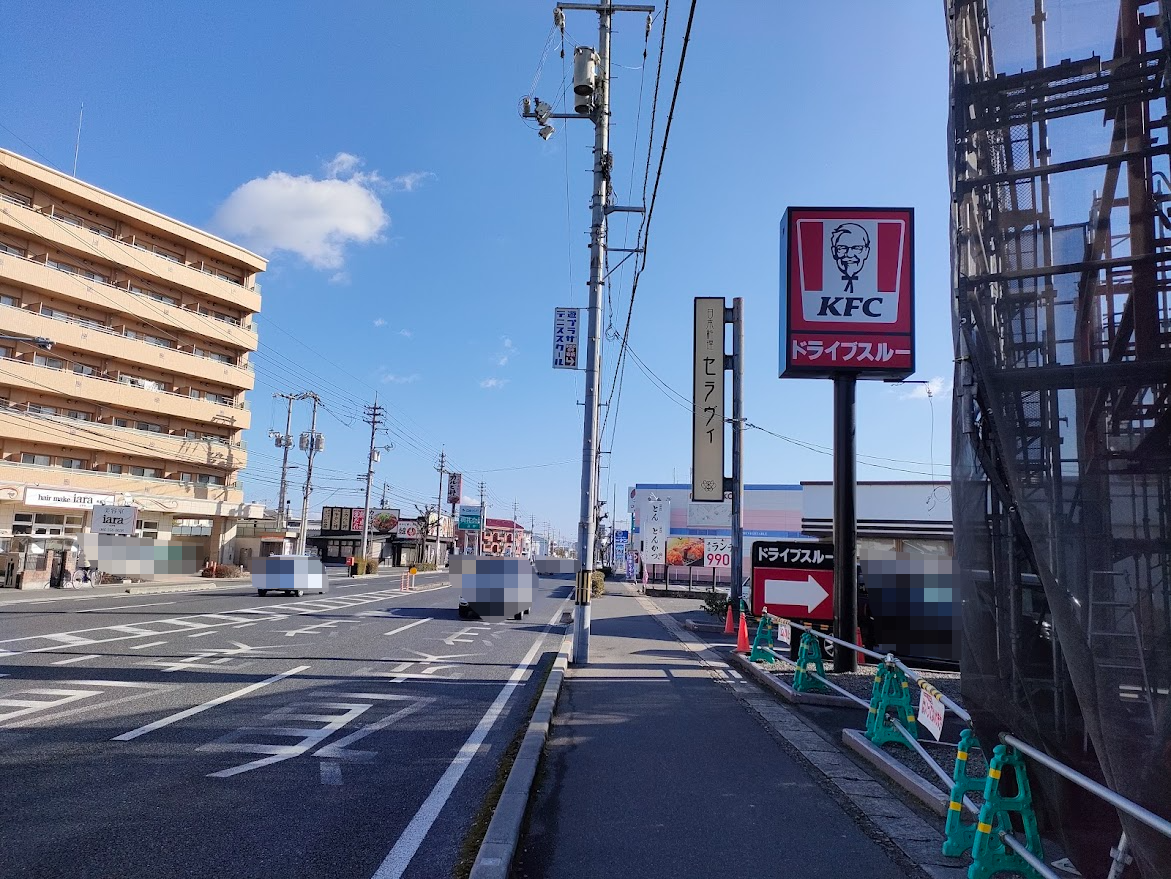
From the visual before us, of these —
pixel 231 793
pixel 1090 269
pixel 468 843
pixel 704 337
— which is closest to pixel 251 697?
pixel 231 793

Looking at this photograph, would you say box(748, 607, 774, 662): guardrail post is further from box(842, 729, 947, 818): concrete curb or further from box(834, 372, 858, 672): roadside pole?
box(842, 729, 947, 818): concrete curb

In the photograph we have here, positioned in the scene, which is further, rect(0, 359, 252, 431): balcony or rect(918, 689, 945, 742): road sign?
rect(0, 359, 252, 431): balcony

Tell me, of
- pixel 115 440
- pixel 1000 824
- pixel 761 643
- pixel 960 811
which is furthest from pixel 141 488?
pixel 1000 824

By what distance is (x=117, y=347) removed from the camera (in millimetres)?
36250

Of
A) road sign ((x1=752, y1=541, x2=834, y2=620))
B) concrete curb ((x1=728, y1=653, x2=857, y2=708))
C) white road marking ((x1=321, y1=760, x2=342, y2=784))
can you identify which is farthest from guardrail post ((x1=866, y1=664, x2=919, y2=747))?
white road marking ((x1=321, y1=760, x2=342, y2=784))

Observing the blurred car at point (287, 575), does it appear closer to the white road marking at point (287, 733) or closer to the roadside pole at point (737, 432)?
the roadside pole at point (737, 432)

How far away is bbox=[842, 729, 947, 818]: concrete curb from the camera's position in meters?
5.07

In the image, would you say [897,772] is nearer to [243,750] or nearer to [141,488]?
[243,750]

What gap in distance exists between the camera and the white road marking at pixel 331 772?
5.66 metres

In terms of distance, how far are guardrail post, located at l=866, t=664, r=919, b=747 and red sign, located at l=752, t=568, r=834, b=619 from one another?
438cm

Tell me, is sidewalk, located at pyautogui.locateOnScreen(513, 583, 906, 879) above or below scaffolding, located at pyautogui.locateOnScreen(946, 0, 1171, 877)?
below

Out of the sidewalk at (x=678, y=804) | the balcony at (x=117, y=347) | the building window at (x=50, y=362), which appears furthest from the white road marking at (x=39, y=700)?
the building window at (x=50, y=362)

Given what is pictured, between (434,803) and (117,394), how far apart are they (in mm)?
37921

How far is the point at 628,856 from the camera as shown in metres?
4.30
